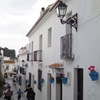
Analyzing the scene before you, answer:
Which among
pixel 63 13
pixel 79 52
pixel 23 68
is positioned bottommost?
pixel 23 68

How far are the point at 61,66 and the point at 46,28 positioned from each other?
14.3ft

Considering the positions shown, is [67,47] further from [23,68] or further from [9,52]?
[9,52]

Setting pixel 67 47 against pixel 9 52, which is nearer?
pixel 67 47

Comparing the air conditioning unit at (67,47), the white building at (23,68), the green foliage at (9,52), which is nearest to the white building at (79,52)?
the air conditioning unit at (67,47)

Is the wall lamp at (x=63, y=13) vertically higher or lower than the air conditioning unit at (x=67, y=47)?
higher

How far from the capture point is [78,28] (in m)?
6.81

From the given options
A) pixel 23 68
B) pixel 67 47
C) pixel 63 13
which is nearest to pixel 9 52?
pixel 23 68

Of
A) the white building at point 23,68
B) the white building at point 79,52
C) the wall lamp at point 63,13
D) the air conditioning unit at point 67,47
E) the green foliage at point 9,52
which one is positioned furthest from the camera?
the green foliage at point 9,52

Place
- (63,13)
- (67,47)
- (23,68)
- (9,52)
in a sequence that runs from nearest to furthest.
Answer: (63,13)
(67,47)
(23,68)
(9,52)

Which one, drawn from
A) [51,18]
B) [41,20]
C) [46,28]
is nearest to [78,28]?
[51,18]

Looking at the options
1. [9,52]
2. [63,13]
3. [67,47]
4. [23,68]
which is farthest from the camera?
[9,52]

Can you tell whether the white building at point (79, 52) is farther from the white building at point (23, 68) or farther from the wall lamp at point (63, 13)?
the white building at point (23, 68)

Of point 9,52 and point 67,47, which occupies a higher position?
point 9,52

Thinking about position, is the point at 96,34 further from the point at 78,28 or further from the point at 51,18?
the point at 51,18
